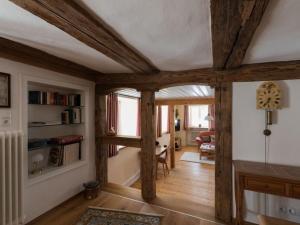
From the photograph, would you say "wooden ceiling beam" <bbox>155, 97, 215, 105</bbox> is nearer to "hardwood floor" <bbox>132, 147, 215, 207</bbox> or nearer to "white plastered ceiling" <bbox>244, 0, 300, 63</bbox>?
"hardwood floor" <bbox>132, 147, 215, 207</bbox>

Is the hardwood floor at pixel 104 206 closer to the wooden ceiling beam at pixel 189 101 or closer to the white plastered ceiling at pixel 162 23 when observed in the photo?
the white plastered ceiling at pixel 162 23

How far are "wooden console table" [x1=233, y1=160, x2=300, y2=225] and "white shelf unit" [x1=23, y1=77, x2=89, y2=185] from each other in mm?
2395

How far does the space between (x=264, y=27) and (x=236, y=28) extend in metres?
0.25

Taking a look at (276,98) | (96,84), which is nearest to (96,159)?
(96,84)

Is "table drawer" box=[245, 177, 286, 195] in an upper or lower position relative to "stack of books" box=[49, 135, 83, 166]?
lower

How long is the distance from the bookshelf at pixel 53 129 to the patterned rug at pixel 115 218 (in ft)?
2.49

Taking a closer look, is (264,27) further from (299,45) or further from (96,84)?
(96,84)

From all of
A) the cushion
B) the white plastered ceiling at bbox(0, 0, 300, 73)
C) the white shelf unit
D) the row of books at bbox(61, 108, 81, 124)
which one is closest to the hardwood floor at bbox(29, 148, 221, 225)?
the white shelf unit

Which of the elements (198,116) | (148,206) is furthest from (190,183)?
(198,116)

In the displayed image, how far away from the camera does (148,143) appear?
9.87ft

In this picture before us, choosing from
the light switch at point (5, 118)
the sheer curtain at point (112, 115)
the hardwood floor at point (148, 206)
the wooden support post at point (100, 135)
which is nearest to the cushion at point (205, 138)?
the hardwood floor at point (148, 206)

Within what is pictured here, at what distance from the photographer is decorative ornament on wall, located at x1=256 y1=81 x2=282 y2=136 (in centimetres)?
218

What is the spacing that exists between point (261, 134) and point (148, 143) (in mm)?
1624

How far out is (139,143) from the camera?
122 inches
